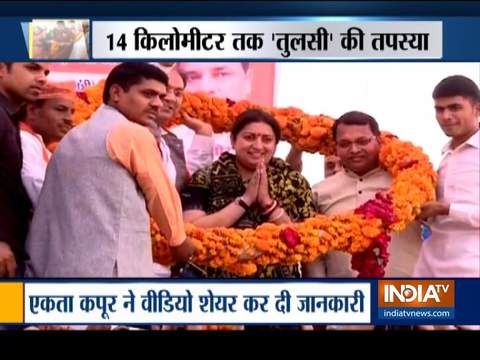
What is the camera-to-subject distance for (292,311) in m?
4.14

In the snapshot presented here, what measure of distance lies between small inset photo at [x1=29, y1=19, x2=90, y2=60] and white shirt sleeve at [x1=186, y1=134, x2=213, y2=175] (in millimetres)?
495

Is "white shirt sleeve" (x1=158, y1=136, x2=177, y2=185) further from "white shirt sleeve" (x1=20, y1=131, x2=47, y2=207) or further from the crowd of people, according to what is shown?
"white shirt sleeve" (x1=20, y1=131, x2=47, y2=207)

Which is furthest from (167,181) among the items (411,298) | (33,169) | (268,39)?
(411,298)

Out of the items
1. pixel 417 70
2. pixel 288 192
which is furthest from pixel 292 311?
pixel 417 70

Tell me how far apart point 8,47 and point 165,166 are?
2.29 feet

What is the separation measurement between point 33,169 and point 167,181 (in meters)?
0.48

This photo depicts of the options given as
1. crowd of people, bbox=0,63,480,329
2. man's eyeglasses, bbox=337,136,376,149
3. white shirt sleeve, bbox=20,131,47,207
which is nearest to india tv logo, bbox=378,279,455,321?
crowd of people, bbox=0,63,480,329

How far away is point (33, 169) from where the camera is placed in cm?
412

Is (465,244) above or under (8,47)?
under

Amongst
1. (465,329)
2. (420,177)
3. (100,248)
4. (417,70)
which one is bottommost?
(465,329)

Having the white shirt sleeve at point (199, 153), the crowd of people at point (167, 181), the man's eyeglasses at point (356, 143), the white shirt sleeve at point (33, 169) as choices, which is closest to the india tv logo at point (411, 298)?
the crowd of people at point (167, 181)

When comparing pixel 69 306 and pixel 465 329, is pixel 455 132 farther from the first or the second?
pixel 69 306

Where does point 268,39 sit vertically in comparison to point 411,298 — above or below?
above

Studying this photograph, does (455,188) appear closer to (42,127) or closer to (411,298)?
(411,298)
